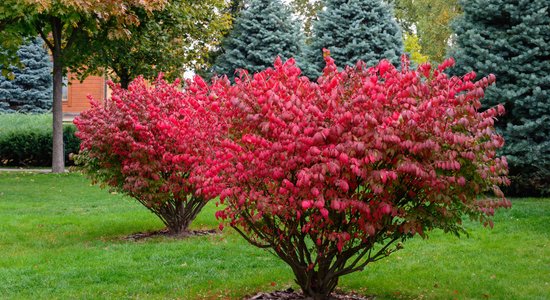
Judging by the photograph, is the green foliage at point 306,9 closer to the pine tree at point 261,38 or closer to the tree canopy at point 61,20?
the pine tree at point 261,38

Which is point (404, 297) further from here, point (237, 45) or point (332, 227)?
point (237, 45)

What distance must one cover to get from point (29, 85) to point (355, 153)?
38.5 meters

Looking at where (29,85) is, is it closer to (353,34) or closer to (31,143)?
(31,143)

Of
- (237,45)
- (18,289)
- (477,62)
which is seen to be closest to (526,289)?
(18,289)

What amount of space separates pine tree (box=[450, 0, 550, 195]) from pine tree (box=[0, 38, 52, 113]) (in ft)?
98.9

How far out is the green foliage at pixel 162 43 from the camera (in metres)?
20.8

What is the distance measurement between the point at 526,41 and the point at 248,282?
9908 millimetres

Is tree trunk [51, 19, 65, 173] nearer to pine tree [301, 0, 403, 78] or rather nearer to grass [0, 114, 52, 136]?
grass [0, 114, 52, 136]

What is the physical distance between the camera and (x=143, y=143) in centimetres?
889

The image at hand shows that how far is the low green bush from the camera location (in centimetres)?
2448

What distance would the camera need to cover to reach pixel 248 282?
6891mm

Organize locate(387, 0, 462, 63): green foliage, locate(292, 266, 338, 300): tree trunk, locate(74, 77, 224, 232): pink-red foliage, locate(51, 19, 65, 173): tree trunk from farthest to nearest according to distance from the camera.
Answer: locate(387, 0, 462, 63): green foliage, locate(51, 19, 65, 173): tree trunk, locate(74, 77, 224, 232): pink-red foliage, locate(292, 266, 338, 300): tree trunk

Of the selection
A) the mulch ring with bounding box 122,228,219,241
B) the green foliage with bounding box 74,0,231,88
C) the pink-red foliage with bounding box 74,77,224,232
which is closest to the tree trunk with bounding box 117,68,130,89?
the green foliage with bounding box 74,0,231,88

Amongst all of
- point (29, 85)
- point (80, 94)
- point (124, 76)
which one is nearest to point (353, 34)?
point (124, 76)
